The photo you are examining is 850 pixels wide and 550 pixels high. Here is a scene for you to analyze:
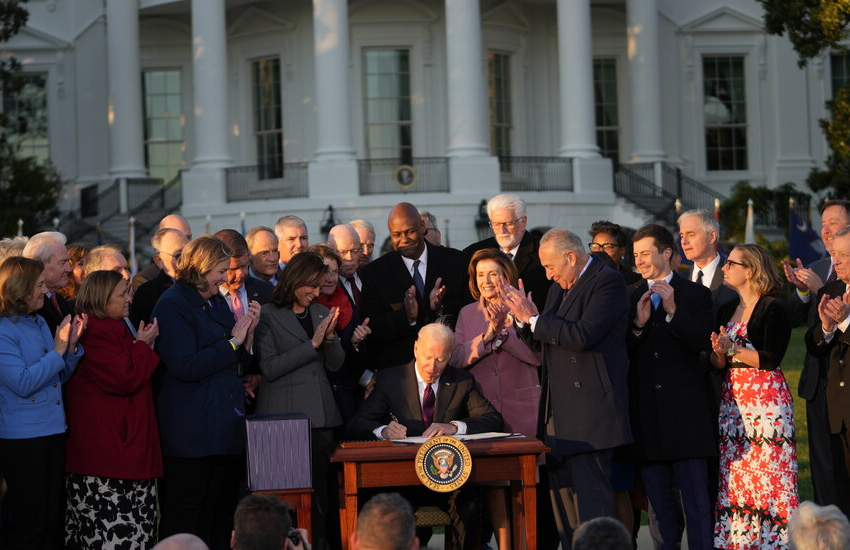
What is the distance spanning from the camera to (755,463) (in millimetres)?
9203

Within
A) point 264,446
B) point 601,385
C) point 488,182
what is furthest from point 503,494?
point 488,182

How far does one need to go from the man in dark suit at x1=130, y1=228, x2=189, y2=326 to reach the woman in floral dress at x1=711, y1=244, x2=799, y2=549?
400 centimetres

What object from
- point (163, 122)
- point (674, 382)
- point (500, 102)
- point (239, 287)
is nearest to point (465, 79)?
point (500, 102)

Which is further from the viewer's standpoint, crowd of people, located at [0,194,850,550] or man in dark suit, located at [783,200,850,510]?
man in dark suit, located at [783,200,850,510]

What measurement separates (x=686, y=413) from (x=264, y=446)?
2.91m

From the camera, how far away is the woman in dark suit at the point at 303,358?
921 centimetres

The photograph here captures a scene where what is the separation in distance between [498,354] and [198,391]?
2089 mm

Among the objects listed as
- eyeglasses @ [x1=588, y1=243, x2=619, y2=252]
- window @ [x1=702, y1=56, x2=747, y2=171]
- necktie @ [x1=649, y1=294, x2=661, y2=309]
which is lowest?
necktie @ [x1=649, y1=294, x2=661, y2=309]

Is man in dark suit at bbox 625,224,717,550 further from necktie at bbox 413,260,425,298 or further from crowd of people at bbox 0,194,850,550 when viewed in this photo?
necktie at bbox 413,260,425,298

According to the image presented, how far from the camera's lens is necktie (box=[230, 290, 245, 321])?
10.1m

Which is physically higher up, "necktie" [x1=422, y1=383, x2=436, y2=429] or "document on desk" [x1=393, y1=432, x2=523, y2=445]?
"necktie" [x1=422, y1=383, x2=436, y2=429]

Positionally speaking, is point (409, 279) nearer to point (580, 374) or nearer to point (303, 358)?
point (303, 358)

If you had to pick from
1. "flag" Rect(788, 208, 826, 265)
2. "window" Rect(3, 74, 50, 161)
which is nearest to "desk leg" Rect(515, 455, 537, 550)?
"flag" Rect(788, 208, 826, 265)

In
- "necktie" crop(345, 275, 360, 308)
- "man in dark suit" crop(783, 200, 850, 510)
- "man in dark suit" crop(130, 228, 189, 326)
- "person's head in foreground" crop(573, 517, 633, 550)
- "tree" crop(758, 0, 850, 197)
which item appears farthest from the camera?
"tree" crop(758, 0, 850, 197)
